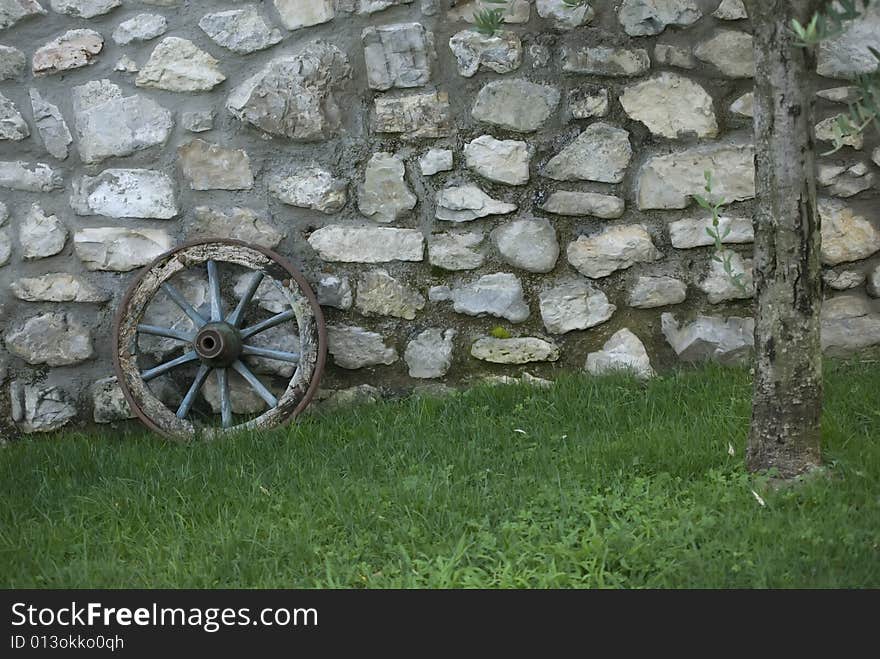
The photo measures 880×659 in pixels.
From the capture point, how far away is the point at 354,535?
272 centimetres

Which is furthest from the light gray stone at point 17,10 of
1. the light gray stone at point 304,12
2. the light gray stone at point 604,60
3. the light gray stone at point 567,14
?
the light gray stone at point 604,60

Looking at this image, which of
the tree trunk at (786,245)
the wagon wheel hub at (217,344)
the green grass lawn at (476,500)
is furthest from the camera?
the wagon wheel hub at (217,344)

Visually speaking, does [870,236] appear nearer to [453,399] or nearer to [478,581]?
[453,399]

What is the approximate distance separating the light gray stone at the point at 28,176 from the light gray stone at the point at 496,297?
1674 mm

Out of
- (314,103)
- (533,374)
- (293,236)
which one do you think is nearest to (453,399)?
(533,374)

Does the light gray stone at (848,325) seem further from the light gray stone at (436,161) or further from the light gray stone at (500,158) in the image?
the light gray stone at (436,161)

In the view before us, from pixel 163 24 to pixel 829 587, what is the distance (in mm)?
3086

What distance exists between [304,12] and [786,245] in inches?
82.6

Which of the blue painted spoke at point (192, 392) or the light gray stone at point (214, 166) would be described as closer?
the blue painted spoke at point (192, 392)

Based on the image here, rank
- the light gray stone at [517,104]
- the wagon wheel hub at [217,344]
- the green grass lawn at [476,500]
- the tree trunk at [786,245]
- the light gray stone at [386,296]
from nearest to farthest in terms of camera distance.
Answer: the green grass lawn at [476,500]
the tree trunk at [786,245]
the wagon wheel hub at [217,344]
the light gray stone at [517,104]
the light gray stone at [386,296]

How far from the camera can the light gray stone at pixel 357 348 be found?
3900mm

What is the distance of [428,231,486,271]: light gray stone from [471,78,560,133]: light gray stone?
447 millimetres

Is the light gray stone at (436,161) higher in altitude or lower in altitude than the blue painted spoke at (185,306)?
higher

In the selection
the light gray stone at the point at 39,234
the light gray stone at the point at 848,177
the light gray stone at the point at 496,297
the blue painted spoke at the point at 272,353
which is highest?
the light gray stone at the point at 848,177
